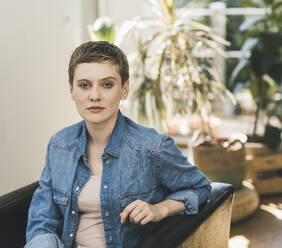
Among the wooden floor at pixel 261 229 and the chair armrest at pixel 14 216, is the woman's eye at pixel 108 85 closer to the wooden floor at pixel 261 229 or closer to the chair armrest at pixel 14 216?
the chair armrest at pixel 14 216

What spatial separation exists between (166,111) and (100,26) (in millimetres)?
645

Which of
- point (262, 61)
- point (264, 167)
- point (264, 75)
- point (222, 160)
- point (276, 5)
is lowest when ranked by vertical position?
point (264, 167)

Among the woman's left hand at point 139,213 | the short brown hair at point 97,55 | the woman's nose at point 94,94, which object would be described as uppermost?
the short brown hair at point 97,55

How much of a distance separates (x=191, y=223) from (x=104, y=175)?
0.30m

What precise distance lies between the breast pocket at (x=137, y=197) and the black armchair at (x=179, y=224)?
0.30 feet

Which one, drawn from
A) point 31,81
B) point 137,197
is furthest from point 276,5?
point 137,197

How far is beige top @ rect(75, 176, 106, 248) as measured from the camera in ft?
4.22

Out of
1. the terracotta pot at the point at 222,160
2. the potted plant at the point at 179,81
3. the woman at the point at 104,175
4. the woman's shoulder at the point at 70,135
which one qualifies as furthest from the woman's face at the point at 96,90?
the terracotta pot at the point at 222,160

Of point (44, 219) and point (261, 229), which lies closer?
point (44, 219)

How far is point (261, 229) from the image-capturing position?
2.52 metres

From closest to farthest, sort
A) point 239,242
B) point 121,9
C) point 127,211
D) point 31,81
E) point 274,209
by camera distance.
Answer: point 127,211 < point 31,81 < point 239,242 < point 274,209 < point 121,9

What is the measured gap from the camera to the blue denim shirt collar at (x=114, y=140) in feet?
4.24

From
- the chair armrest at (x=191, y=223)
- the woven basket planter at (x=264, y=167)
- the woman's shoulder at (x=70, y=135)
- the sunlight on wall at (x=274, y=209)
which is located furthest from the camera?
the woven basket planter at (x=264, y=167)

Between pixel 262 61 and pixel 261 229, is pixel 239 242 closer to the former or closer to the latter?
pixel 261 229
